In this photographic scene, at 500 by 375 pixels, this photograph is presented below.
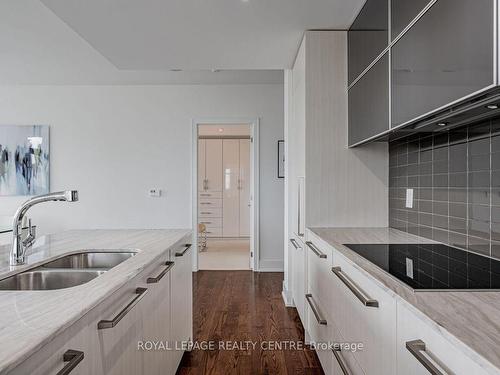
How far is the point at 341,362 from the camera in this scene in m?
1.72

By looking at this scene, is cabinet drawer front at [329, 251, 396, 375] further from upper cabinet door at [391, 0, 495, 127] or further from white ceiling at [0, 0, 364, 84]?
white ceiling at [0, 0, 364, 84]

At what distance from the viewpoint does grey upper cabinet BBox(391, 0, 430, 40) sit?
1552mm

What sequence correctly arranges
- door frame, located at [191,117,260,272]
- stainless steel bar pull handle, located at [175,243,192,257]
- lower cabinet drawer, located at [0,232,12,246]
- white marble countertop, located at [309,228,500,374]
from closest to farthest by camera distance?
white marble countertop, located at [309,228,500,374] < stainless steel bar pull handle, located at [175,243,192,257] < lower cabinet drawer, located at [0,232,12,246] < door frame, located at [191,117,260,272]

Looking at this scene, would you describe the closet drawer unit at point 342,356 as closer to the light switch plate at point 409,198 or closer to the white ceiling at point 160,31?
the light switch plate at point 409,198

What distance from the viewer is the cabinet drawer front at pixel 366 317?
1.17 metres

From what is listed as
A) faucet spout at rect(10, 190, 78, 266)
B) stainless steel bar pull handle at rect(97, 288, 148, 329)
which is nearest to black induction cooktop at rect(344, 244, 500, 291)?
stainless steel bar pull handle at rect(97, 288, 148, 329)

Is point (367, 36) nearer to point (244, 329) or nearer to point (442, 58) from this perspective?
point (442, 58)

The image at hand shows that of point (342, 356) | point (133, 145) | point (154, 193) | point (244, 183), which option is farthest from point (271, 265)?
point (342, 356)

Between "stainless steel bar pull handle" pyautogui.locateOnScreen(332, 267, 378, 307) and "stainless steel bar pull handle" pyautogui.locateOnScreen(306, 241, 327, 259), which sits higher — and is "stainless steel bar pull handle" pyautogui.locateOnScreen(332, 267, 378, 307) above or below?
below

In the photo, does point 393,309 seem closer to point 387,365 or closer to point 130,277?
point 387,365

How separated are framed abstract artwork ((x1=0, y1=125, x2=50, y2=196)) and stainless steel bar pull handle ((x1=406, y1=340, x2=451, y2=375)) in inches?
219

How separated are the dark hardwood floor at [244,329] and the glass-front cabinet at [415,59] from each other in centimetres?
155

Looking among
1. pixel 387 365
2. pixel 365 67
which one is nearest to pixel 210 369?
pixel 387 365

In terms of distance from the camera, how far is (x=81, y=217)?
18.0ft
